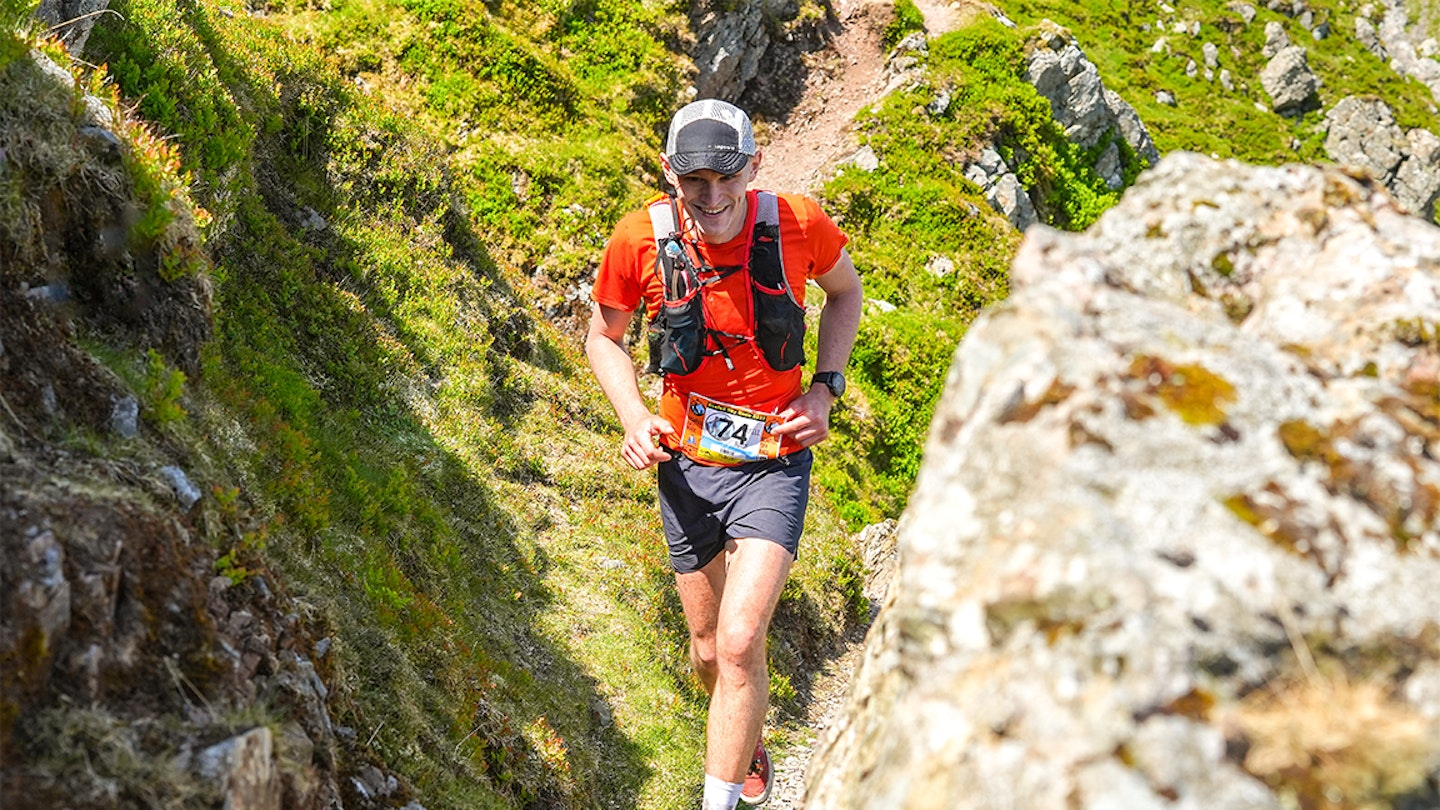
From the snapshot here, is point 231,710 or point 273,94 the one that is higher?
point 231,710

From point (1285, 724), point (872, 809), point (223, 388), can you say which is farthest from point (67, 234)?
point (1285, 724)

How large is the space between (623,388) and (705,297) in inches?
35.3

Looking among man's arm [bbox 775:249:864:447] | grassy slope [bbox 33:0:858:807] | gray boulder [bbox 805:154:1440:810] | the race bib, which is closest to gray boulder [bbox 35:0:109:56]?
grassy slope [bbox 33:0:858:807]

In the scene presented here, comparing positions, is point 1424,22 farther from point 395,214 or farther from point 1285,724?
point 1285,724

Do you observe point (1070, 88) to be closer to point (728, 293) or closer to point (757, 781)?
point (728, 293)

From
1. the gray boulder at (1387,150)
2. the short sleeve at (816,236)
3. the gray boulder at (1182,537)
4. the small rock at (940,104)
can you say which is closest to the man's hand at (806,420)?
the short sleeve at (816,236)

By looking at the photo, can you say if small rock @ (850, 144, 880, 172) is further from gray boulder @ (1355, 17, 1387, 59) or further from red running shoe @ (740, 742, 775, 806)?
gray boulder @ (1355, 17, 1387, 59)

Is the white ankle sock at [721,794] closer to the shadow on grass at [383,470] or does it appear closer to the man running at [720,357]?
the man running at [720,357]

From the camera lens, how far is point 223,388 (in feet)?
22.9

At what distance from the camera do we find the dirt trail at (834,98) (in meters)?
25.9

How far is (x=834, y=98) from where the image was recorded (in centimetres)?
2798

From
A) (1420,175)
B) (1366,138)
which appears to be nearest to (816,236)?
(1366,138)

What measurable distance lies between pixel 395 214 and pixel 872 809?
1190cm

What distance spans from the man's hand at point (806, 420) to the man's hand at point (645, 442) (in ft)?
2.57
